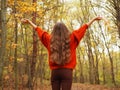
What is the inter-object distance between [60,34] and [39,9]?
909 centimetres

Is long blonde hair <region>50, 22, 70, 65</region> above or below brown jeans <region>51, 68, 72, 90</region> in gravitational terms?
above

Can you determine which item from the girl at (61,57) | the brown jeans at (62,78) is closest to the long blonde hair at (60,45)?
the girl at (61,57)

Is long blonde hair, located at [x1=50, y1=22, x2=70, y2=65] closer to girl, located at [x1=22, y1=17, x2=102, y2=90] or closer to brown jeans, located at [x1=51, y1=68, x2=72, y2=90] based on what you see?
girl, located at [x1=22, y1=17, x2=102, y2=90]

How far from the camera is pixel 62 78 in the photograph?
14.5ft

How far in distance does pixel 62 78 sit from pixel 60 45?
535mm

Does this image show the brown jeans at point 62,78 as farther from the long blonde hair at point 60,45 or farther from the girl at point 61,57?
the long blonde hair at point 60,45

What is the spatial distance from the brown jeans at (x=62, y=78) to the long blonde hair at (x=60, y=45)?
0.14m

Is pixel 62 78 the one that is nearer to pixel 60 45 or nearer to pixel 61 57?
pixel 61 57

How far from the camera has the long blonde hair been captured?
443 centimetres

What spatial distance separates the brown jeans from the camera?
4.41m

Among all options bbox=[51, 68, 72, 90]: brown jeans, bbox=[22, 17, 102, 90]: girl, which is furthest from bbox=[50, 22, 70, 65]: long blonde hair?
bbox=[51, 68, 72, 90]: brown jeans

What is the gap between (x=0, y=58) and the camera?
26.0 ft

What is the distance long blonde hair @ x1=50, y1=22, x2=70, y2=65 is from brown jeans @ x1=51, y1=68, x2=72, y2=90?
0.47 feet

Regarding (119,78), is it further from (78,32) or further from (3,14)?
(78,32)
